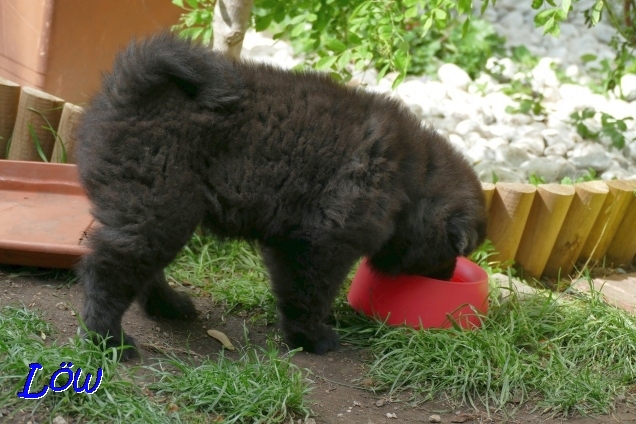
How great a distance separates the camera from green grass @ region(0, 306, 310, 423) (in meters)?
2.67

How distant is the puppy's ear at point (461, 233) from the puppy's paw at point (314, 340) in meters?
0.79

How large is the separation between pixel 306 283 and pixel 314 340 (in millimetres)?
315

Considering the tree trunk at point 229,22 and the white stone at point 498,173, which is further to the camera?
the white stone at point 498,173

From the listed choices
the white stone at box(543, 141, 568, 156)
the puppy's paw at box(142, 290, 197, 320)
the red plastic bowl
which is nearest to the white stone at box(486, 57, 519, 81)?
the white stone at box(543, 141, 568, 156)

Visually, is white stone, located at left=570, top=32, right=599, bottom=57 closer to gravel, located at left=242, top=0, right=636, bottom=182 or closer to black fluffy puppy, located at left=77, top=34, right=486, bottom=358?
gravel, located at left=242, top=0, right=636, bottom=182

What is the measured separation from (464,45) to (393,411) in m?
6.13

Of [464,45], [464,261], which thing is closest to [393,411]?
[464,261]

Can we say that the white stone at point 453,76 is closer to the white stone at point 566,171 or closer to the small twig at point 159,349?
the white stone at point 566,171

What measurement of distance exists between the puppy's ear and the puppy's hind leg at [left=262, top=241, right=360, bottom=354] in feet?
1.81

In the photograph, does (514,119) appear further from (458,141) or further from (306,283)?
(306,283)

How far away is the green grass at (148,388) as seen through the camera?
2670mm

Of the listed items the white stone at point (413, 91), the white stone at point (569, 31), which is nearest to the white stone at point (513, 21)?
the white stone at point (569, 31)

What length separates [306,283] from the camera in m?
3.62

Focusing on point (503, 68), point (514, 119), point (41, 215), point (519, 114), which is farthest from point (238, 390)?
point (503, 68)
